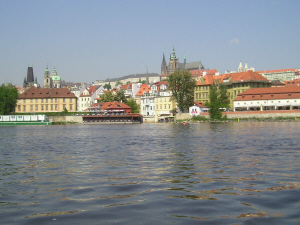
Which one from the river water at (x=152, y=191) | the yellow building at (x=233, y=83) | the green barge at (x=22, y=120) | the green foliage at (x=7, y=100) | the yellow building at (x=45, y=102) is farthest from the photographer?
the yellow building at (x=45, y=102)

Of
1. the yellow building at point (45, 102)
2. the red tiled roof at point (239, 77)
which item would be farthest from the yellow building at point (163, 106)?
the yellow building at point (45, 102)

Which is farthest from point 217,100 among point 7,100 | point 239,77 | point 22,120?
point 7,100

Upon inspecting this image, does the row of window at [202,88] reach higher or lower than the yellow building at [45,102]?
higher

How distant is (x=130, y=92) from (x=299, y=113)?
7654 cm

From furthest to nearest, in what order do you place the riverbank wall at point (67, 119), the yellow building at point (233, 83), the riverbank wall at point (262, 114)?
the riverbank wall at point (67, 119), the yellow building at point (233, 83), the riverbank wall at point (262, 114)

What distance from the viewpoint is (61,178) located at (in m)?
14.8

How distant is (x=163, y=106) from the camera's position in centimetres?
12038

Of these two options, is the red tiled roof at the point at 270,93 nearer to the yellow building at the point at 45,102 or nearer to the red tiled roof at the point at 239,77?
the red tiled roof at the point at 239,77

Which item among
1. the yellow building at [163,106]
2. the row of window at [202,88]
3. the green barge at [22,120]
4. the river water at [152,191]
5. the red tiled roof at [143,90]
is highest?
the red tiled roof at [143,90]

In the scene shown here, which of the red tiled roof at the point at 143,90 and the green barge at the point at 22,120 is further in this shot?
the red tiled roof at the point at 143,90

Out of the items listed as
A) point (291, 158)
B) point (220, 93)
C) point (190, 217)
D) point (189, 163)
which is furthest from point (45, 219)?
point (220, 93)

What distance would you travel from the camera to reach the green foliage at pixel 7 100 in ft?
370

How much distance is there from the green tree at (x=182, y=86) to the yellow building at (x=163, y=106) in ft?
37.0

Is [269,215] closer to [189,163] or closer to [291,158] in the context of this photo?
[189,163]
